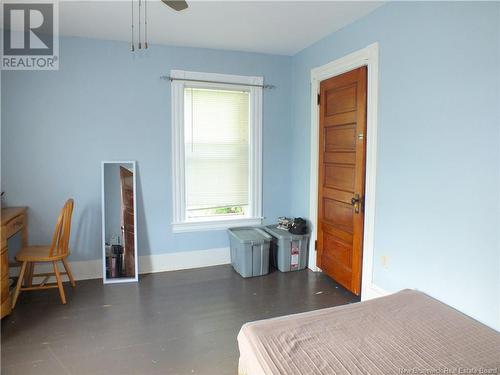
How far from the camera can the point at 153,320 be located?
2.75 meters

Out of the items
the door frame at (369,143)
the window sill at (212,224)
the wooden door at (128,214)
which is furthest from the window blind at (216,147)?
the door frame at (369,143)

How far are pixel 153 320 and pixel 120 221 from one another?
50.5 inches

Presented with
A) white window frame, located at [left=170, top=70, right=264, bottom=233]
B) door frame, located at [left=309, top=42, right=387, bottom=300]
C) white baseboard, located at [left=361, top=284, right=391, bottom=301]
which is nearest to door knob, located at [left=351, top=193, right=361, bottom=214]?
door frame, located at [left=309, top=42, right=387, bottom=300]

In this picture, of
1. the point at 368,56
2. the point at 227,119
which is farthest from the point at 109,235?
the point at 368,56

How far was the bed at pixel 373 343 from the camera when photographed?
156 centimetres

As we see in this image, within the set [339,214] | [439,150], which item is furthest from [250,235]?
[439,150]

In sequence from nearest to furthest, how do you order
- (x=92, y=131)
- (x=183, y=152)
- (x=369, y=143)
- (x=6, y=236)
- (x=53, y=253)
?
(x=6, y=236), (x=369, y=143), (x=53, y=253), (x=92, y=131), (x=183, y=152)

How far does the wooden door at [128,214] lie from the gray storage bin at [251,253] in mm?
1094

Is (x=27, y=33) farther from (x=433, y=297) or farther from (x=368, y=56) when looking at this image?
(x=433, y=297)

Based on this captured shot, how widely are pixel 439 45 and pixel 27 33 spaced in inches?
140

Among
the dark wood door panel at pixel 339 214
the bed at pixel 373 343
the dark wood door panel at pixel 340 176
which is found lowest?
the bed at pixel 373 343

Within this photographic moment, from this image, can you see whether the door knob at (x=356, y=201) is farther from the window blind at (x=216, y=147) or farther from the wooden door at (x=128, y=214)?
the wooden door at (x=128, y=214)

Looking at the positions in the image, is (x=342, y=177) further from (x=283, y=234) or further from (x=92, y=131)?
(x=92, y=131)

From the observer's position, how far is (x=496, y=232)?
1893 millimetres
